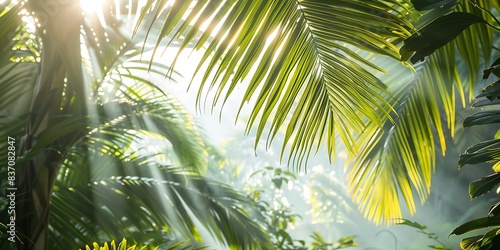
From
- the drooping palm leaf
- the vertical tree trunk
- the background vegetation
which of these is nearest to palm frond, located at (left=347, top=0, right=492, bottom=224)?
the background vegetation

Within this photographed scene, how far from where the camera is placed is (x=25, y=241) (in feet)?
5.18

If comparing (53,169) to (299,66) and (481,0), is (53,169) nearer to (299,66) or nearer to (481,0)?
(299,66)

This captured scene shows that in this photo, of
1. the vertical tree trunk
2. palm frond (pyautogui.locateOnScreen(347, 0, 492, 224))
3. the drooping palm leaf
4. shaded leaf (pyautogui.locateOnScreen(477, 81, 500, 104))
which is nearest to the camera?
shaded leaf (pyautogui.locateOnScreen(477, 81, 500, 104))

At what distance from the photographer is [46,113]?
167 centimetres

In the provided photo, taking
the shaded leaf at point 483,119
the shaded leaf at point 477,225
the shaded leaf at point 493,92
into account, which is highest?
the shaded leaf at point 493,92

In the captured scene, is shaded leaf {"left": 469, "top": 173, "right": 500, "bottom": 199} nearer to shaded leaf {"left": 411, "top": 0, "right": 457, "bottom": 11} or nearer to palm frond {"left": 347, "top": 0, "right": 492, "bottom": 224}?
shaded leaf {"left": 411, "top": 0, "right": 457, "bottom": 11}

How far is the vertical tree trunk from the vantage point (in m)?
1.61

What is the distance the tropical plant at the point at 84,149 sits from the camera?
63.9 inches

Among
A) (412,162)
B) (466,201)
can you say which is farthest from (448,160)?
(412,162)

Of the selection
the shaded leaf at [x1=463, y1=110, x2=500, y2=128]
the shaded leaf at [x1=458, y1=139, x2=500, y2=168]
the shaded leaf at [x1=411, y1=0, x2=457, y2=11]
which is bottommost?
the shaded leaf at [x1=458, y1=139, x2=500, y2=168]

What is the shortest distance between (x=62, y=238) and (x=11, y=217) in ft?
1.48

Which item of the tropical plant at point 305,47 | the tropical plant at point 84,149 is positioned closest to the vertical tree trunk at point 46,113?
the tropical plant at point 84,149

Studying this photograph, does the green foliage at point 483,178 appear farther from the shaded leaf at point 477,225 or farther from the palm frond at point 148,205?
the palm frond at point 148,205

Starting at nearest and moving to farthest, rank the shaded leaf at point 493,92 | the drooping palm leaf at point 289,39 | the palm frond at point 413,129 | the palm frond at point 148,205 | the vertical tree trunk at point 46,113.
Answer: the shaded leaf at point 493,92
the drooping palm leaf at point 289,39
the palm frond at point 413,129
the vertical tree trunk at point 46,113
the palm frond at point 148,205
